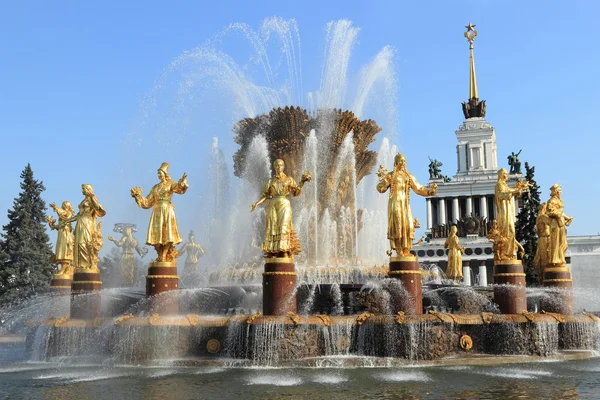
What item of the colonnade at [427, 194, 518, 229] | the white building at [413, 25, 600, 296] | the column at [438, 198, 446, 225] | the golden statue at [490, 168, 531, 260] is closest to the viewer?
the golden statue at [490, 168, 531, 260]

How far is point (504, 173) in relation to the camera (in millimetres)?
17484

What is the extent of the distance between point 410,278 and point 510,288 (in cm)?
298

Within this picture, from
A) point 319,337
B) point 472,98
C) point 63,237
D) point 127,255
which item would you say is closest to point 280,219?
point 319,337

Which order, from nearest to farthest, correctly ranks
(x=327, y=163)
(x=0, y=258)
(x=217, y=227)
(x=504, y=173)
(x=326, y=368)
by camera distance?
(x=326, y=368) < (x=504, y=173) < (x=327, y=163) < (x=217, y=227) < (x=0, y=258)

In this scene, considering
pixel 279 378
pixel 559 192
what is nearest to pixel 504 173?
pixel 559 192

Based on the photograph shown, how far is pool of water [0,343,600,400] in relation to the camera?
9.82m

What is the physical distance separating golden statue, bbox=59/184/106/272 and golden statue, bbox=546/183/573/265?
11.7 m

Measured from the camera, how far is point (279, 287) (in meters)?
14.2

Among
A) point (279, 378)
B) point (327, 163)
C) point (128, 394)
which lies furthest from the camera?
point (327, 163)

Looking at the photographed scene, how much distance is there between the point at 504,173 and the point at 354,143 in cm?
→ 527

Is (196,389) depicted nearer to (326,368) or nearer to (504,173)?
(326,368)

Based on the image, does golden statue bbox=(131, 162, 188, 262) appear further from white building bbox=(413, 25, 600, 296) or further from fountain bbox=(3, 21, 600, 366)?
white building bbox=(413, 25, 600, 296)

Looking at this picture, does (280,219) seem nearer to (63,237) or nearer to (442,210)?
(63,237)

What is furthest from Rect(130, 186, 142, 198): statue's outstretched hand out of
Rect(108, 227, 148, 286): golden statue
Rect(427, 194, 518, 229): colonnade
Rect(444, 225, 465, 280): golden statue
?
Rect(427, 194, 518, 229): colonnade
